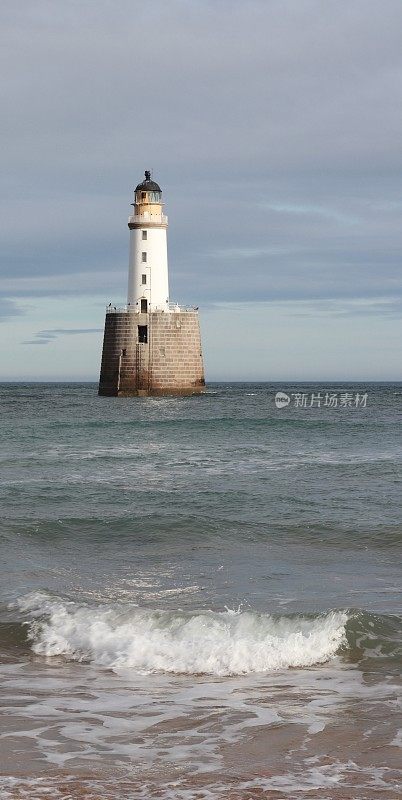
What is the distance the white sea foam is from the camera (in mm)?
8633

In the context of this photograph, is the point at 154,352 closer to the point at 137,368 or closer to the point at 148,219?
the point at 137,368

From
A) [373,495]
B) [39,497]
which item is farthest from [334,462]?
[39,497]

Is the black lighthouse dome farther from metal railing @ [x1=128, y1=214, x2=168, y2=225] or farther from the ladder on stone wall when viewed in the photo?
the ladder on stone wall

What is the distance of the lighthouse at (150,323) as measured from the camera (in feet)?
186

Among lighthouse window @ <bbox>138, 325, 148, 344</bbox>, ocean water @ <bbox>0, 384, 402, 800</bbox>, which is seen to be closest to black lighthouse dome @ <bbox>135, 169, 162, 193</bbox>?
lighthouse window @ <bbox>138, 325, 148, 344</bbox>

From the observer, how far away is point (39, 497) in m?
18.6

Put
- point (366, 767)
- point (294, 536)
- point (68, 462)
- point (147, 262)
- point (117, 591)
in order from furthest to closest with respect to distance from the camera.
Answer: point (147, 262) < point (68, 462) < point (294, 536) < point (117, 591) < point (366, 767)

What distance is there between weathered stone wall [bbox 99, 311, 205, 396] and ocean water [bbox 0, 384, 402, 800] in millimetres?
35680

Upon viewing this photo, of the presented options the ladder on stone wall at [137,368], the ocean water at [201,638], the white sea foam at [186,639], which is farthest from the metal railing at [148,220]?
Answer: the white sea foam at [186,639]

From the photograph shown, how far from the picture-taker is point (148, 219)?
56.5 metres

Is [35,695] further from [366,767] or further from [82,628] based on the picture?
[366,767]

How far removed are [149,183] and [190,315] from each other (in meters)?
8.50

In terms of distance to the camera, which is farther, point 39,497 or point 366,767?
point 39,497

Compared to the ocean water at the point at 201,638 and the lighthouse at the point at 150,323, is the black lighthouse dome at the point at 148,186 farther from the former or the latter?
the ocean water at the point at 201,638
